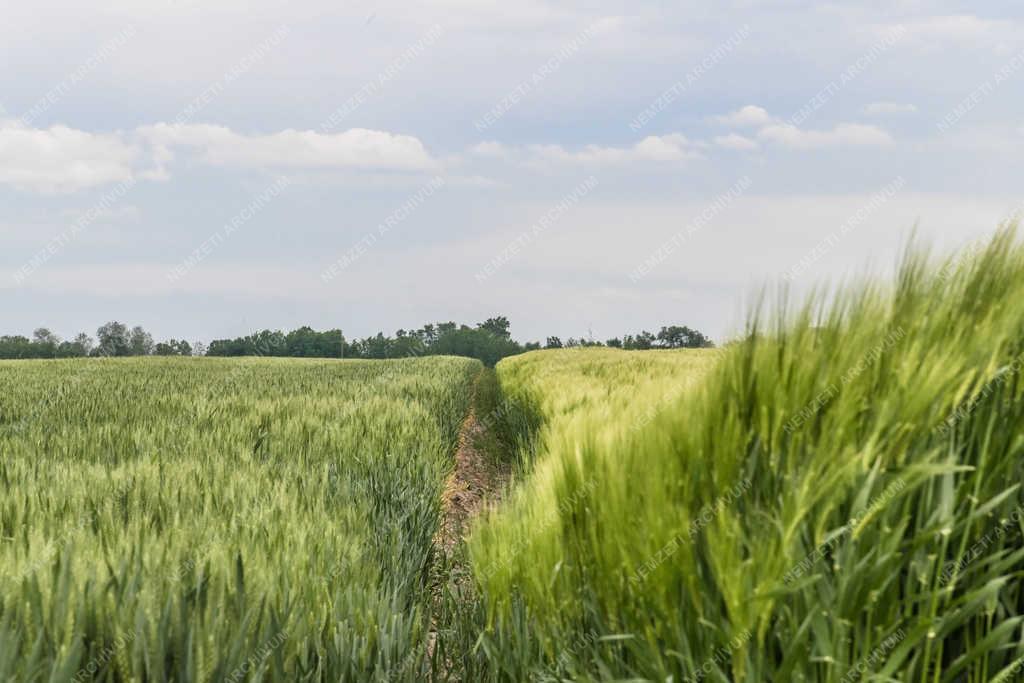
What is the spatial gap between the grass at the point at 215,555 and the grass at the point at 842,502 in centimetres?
79

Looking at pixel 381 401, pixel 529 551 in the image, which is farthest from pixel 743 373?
pixel 381 401

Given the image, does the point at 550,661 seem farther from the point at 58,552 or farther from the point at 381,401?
the point at 381,401

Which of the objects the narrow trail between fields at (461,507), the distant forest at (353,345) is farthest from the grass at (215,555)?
the distant forest at (353,345)

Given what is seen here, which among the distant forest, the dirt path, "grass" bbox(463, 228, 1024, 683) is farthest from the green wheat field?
the distant forest

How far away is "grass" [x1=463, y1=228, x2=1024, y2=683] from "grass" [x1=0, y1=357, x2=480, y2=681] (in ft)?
2.58

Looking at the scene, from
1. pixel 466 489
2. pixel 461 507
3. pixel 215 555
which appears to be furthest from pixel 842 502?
pixel 466 489

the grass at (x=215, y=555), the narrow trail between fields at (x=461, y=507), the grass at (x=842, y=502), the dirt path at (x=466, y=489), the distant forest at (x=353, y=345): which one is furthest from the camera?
the distant forest at (x=353, y=345)

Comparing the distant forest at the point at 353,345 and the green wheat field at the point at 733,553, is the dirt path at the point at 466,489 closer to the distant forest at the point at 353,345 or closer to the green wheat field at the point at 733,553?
the green wheat field at the point at 733,553

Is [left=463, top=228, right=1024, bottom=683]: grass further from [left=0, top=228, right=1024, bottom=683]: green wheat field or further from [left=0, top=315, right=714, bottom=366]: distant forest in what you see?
[left=0, top=315, right=714, bottom=366]: distant forest

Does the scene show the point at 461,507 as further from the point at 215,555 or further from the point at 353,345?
the point at 353,345

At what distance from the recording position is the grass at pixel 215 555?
1792 mm

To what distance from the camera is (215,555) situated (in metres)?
2.15

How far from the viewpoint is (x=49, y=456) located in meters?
4.60

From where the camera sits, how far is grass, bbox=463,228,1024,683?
1545mm
